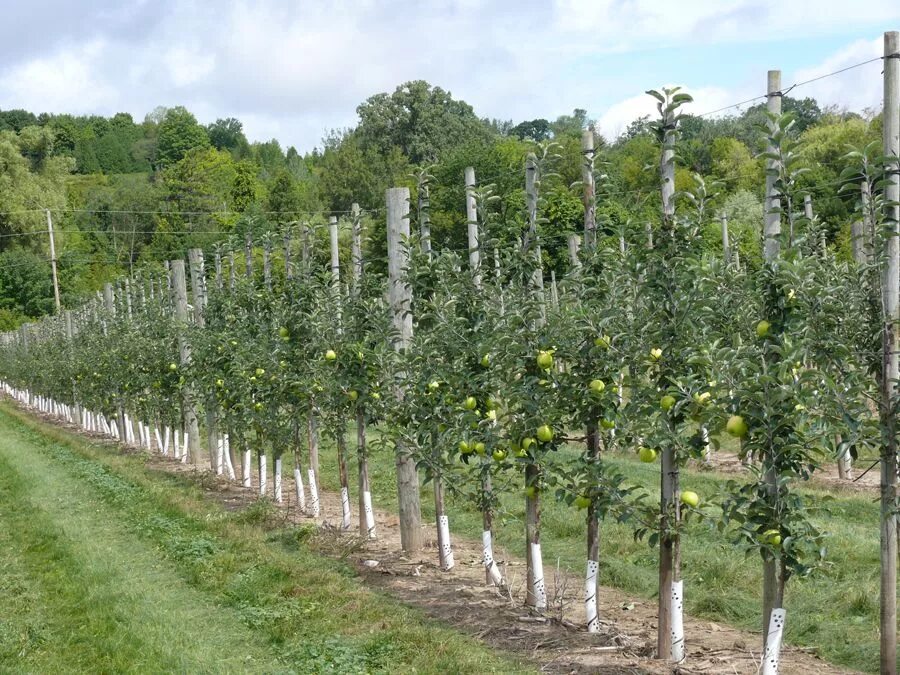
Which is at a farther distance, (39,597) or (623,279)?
(39,597)

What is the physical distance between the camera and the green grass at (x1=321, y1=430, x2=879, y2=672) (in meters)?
7.97

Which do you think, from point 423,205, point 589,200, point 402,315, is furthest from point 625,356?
point 402,315

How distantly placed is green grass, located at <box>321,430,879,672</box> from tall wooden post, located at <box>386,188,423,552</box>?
48.1 inches

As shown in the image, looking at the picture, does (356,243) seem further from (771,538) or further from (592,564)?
(771,538)

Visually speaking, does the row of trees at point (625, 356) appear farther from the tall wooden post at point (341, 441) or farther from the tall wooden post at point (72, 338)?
the tall wooden post at point (72, 338)

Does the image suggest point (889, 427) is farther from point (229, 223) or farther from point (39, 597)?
point (229, 223)

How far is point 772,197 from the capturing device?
21.8 ft

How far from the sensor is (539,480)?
835cm

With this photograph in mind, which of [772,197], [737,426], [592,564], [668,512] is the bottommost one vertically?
[592,564]

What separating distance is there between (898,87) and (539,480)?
394cm

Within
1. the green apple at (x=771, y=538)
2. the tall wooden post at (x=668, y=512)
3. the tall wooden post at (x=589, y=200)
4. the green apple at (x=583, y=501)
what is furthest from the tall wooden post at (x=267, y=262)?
the green apple at (x=771, y=538)

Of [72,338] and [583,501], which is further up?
[583,501]

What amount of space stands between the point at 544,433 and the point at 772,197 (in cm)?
245

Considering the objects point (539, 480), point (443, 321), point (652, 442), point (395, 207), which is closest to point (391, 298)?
point (395, 207)
